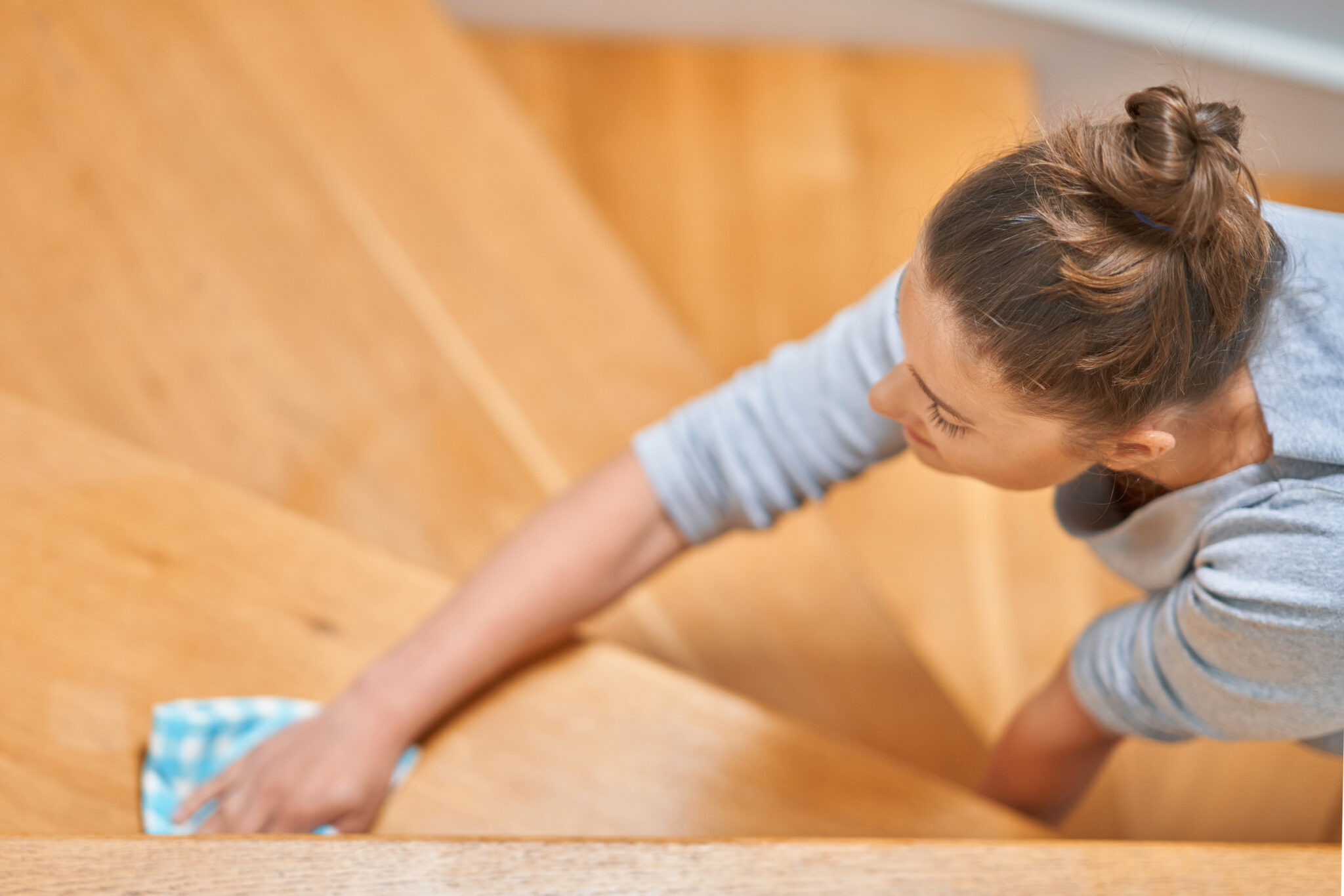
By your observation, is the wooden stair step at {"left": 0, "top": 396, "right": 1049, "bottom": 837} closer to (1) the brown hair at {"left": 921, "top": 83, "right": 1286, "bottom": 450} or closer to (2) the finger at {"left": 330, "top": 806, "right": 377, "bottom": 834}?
(2) the finger at {"left": 330, "top": 806, "right": 377, "bottom": 834}

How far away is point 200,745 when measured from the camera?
708 millimetres

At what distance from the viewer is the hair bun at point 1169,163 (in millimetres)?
427

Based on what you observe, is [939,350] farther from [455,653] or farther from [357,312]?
[357,312]

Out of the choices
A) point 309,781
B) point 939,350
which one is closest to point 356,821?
point 309,781

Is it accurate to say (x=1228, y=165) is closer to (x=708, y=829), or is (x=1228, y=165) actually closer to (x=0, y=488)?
(x=708, y=829)

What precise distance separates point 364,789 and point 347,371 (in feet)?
1.48

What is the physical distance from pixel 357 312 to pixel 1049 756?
77 cm

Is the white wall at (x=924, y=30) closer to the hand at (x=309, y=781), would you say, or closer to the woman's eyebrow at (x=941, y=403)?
the woman's eyebrow at (x=941, y=403)

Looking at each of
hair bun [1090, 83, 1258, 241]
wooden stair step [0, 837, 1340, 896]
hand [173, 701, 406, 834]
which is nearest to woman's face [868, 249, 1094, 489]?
hair bun [1090, 83, 1258, 241]

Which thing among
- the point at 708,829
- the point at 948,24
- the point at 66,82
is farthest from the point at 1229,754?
the point at 66,82

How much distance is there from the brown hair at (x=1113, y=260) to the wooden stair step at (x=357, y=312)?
22.0 inches

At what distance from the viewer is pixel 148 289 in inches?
38.7

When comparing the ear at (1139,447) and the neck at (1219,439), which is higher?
the ear at (1139,447)

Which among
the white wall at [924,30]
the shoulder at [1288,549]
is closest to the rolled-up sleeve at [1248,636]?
the shoulder at [1288,549]
